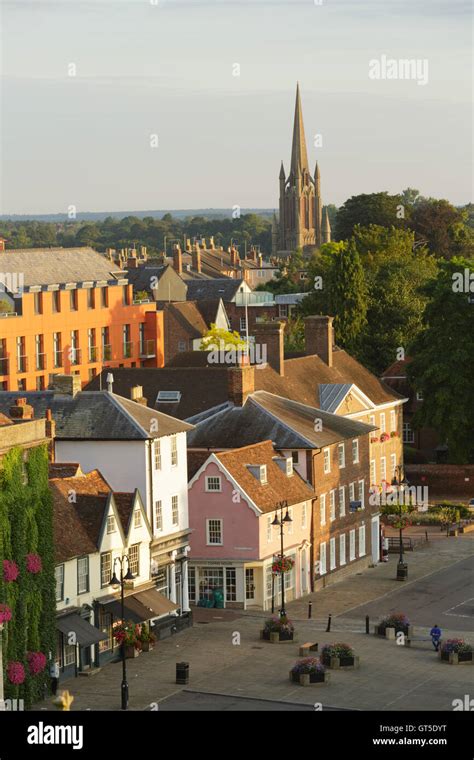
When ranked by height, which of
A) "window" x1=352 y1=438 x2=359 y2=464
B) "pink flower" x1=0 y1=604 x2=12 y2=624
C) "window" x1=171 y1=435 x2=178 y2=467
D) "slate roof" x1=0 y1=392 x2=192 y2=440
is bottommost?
"pink flower" x1=0 y1=604 x2=12 y2=624

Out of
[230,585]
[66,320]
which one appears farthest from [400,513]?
[66,320]

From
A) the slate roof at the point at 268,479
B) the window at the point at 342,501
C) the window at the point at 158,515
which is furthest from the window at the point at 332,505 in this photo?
the window at the point at 158,515

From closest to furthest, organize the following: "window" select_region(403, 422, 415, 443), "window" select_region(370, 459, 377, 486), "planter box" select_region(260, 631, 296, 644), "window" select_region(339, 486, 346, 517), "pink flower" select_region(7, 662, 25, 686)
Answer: "pink flower" select_region(7, 662, 25, 686) → "planter box" select_region(260, 631, 296, 644) → "window" select_region(339, 486, 346, 517) → "window" select_region(370, 459, 377, 486) → "window" select_region(403, 422, 415, 443)

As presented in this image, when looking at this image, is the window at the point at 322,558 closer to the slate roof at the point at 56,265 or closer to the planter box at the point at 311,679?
the planter box at the point at 311,679

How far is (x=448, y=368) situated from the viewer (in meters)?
120

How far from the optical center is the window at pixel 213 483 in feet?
270

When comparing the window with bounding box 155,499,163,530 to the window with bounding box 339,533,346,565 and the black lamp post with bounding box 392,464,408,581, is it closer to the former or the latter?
the window with bounding box 339,533,346,565

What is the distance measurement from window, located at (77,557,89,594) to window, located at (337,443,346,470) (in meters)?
24.1

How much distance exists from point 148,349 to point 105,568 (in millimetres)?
65076

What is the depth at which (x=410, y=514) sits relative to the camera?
358 feet

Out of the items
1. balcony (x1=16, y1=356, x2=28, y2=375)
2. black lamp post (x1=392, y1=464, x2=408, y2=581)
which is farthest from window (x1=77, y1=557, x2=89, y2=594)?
balcony (x1=16, y1=356, x2=28, y2=375)

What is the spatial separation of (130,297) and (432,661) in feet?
218

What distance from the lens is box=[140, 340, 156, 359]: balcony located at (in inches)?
5310
